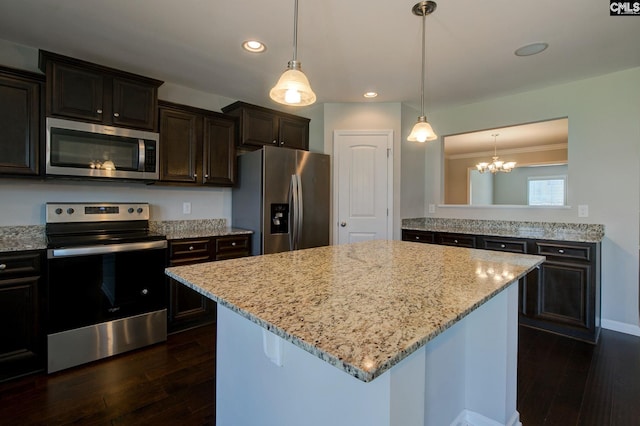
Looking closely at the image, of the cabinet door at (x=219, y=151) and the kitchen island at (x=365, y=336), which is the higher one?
the cabinet door at (x=219, y=151)

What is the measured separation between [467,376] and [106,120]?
10.00ft

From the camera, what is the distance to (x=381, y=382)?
77 cm

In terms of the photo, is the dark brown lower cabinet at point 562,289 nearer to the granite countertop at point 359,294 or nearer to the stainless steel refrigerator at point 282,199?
the granite countertop at point 359,294

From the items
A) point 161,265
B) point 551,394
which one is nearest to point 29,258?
point 161,265

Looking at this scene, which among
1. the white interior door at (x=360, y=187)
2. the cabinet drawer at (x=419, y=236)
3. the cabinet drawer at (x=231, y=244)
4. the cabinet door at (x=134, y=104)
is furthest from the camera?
the white interior door at (x=360, y=187)

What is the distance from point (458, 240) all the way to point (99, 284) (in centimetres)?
331

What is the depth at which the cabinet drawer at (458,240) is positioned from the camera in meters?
3.28

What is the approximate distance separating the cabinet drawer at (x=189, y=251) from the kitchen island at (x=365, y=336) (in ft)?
4.78

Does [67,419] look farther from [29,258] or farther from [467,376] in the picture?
[467,376]

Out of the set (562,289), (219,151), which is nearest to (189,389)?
(219,151)

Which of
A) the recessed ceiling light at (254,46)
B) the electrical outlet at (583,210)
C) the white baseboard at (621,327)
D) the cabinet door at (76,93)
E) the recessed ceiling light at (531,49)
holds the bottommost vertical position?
the white baseboard at (621,327)

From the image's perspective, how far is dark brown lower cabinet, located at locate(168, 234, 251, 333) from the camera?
9.09 feet

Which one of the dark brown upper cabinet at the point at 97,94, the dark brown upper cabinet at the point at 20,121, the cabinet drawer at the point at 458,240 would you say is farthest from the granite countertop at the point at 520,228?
the dark brown upper cabinet at the point at 20,121

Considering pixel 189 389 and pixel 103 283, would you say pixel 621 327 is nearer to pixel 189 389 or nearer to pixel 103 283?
pixel 189 389
